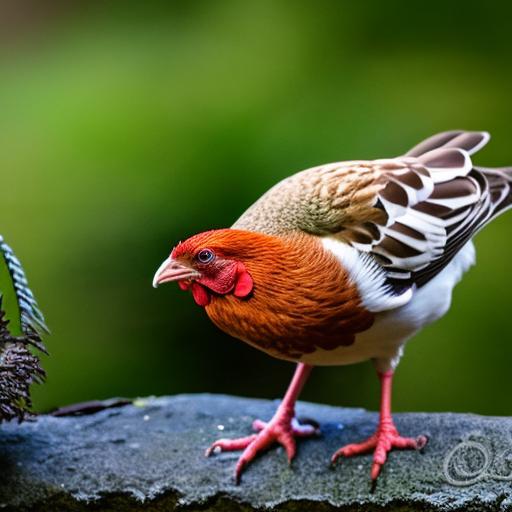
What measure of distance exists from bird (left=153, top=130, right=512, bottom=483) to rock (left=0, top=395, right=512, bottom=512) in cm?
5

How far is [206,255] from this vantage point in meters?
1.92

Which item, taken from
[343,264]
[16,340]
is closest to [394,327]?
[343,264]

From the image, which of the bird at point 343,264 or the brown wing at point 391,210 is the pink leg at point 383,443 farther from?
the brown wing at point 391,210

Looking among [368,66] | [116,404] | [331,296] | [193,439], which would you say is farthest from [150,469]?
[368,66]

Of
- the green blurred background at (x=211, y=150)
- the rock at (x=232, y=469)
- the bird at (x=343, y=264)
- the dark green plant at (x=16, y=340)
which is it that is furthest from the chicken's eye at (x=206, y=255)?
the green blurred background at (x=211, y=150)

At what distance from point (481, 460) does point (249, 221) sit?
740 millimetres

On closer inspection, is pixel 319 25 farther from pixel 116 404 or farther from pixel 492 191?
pixel 116 404

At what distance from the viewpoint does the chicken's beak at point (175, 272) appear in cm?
192

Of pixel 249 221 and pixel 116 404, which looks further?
pixel 116 404

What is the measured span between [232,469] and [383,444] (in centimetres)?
35

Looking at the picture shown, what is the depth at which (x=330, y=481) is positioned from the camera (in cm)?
215

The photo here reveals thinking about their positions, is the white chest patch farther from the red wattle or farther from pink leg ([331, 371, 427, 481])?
the red wattle
